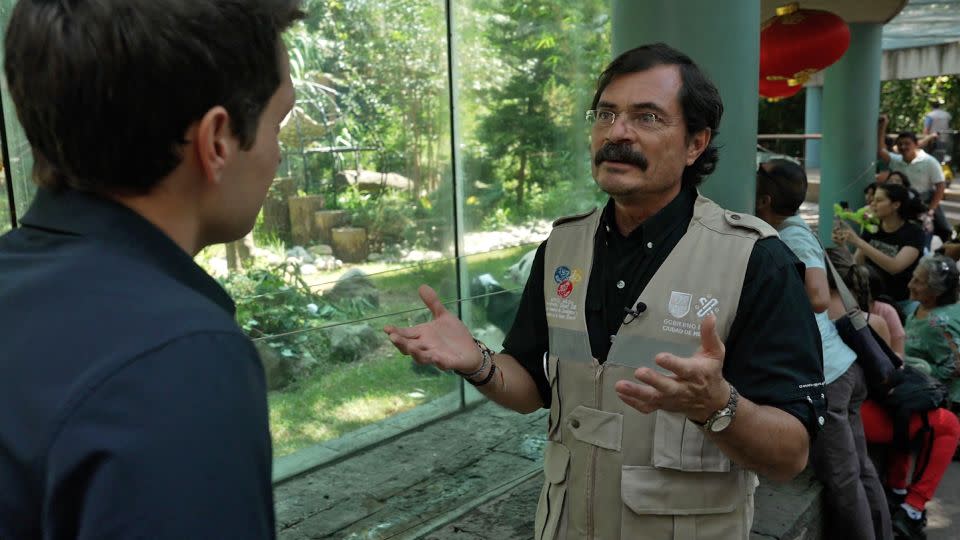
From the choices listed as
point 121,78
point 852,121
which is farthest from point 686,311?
point 852,121

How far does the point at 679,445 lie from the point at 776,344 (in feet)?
1.08

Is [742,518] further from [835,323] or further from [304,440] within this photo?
[304,440]

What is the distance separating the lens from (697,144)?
219 centimetres

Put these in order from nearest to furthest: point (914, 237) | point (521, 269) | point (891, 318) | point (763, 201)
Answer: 1. point (763, 201)
2. point (891, 318)
3. point (521, 269)
4. point (914, 237)

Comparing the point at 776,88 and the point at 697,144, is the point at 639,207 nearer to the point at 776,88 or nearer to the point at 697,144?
the point at 697,144

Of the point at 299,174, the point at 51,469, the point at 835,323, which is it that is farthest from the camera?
the point at 299,174

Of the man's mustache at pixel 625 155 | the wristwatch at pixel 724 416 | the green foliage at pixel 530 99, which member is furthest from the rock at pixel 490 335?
the wristwatch at pixel 724 416

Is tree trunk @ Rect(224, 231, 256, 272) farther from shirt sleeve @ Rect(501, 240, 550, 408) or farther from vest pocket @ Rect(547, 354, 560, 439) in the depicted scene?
vest pocket @ Rect(547, 354, 560, 439)

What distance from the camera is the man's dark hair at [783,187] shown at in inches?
A: 142

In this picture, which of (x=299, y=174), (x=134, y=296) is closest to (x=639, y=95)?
(x=134, y=296)

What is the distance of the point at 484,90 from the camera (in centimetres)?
490

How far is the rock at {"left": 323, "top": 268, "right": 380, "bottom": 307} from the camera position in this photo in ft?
12.2

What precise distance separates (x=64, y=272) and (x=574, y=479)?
1525mm

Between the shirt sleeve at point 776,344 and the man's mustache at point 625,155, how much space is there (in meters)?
0.38
